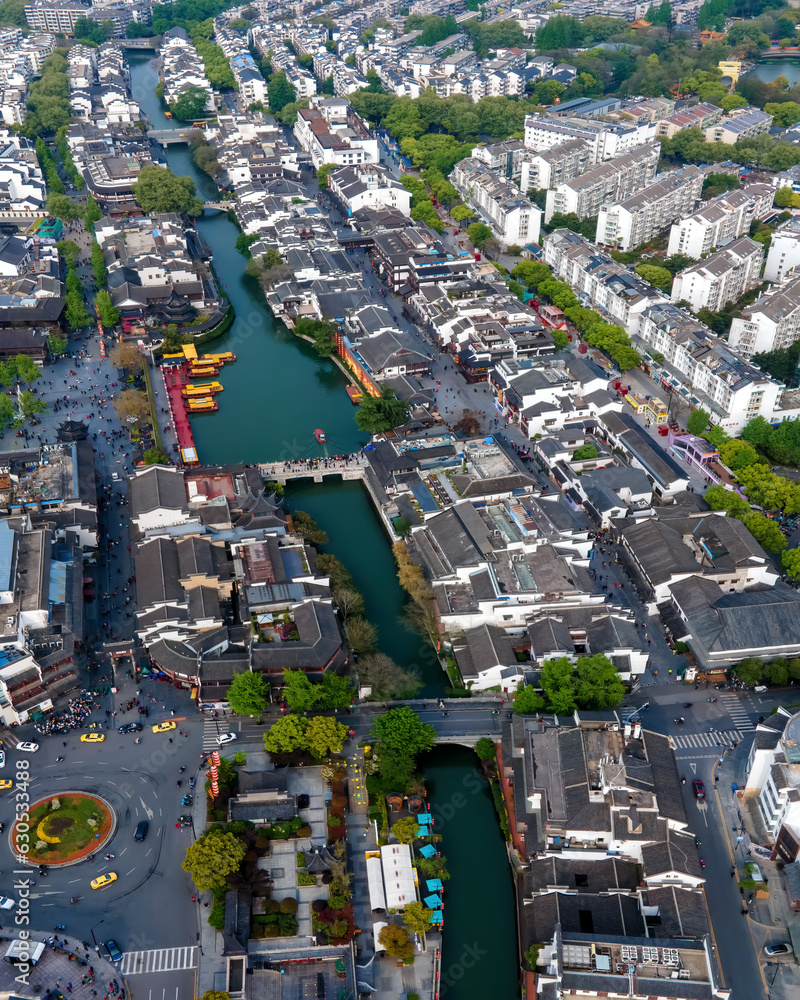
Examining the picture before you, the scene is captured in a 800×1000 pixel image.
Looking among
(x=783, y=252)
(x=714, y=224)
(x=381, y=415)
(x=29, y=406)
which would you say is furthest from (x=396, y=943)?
(x=714, y=224)

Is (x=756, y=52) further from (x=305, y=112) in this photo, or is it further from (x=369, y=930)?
(x=369, y=930)

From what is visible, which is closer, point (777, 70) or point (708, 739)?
point (708, 739)

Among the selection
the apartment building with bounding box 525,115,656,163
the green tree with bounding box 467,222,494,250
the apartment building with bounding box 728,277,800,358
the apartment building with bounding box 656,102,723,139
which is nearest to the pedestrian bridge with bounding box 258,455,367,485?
the apartment building with bounding box 728,277,800,358

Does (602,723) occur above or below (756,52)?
below

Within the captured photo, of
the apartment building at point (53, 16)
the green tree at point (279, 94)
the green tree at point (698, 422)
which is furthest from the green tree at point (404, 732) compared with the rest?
the apartment building at point (53, 16)

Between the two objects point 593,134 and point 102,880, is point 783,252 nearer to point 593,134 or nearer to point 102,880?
point 593,134

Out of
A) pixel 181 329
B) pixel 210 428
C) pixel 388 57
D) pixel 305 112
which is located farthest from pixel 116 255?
pixel 388 57
